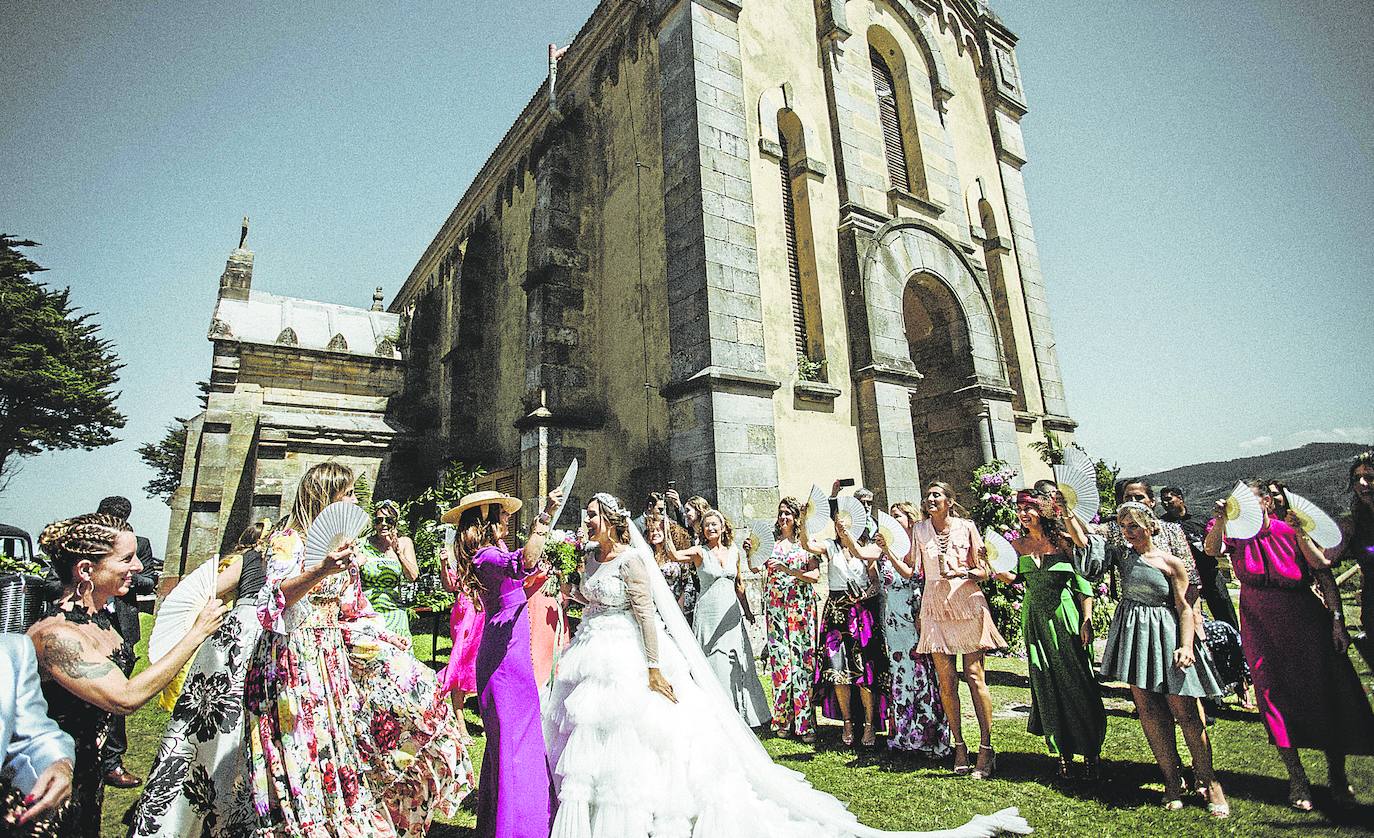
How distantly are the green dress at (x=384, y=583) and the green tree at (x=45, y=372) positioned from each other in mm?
16342

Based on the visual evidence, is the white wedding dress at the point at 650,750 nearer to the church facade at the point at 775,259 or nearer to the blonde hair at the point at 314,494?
the blonde hair at the point at 314,494

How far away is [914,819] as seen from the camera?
12.9 ft

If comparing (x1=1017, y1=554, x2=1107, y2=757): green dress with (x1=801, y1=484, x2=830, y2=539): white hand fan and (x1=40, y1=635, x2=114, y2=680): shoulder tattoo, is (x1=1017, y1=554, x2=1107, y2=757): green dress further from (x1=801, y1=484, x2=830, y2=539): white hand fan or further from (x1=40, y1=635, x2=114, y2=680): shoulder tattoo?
(x1=40, y1=635, x2=114, y2=680): shoulder tattoo

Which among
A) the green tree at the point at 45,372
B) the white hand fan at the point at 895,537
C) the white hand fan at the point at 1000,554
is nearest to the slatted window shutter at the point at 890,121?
the white hand fan at the point at 895,537

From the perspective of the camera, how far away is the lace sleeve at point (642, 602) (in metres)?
3.93

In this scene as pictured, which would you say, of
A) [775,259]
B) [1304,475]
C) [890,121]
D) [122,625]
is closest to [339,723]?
[122,625]

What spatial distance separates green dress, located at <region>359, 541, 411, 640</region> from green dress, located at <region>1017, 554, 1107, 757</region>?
5254 millimetres

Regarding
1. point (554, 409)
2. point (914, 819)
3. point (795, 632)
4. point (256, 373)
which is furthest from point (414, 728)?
point (256, 373)

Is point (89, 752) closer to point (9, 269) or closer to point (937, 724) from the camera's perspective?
point (937, 724)

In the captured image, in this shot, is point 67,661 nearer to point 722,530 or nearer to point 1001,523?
point 722,530

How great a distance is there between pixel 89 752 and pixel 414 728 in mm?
1582

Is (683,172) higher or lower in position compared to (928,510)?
higher

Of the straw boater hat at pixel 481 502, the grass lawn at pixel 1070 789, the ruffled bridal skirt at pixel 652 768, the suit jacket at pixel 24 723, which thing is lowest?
the grass lawn at pixel 1070 789

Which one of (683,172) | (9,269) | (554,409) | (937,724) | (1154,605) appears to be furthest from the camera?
(9,269)
